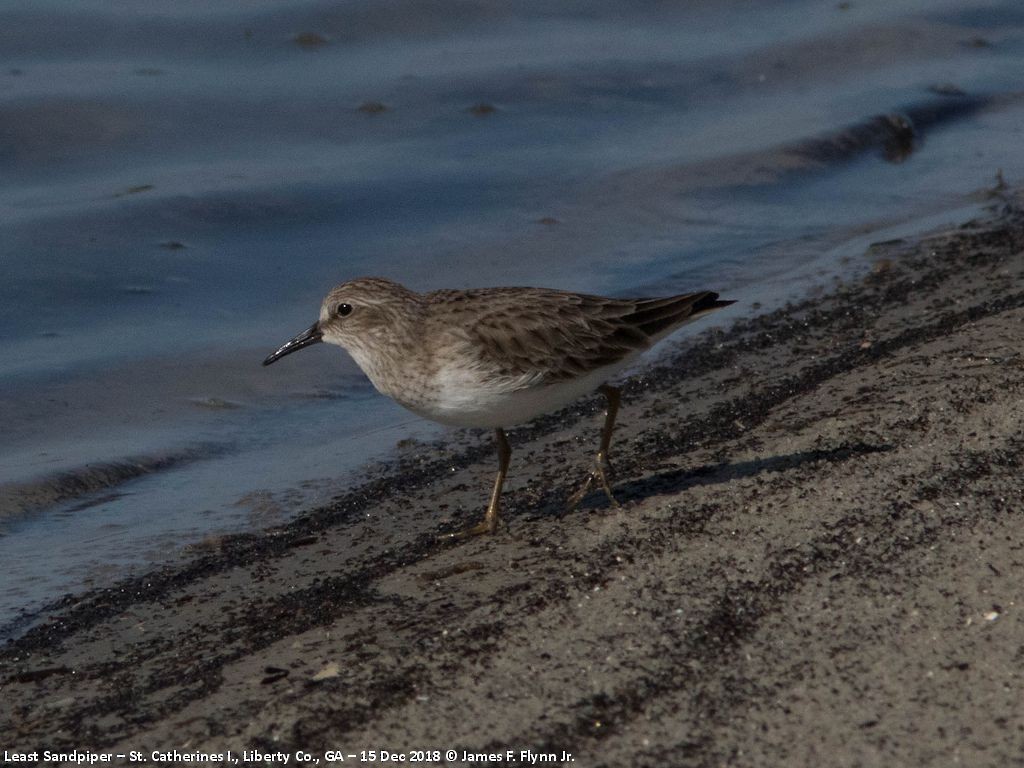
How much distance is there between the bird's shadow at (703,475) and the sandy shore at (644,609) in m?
0.02

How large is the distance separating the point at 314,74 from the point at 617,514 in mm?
9640

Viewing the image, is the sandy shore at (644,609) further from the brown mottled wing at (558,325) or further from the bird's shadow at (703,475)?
the brown mottled wing at (558,325)

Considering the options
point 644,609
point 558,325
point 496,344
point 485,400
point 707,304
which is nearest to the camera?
point 644,609

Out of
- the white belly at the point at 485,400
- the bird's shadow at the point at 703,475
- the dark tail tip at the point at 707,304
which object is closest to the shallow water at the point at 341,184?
the white belly at the point at 485,400

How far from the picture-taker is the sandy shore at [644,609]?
4617mm

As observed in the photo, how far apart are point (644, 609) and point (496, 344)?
167cm

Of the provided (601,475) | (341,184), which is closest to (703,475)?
(601,475)

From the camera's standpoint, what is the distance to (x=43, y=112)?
13477 millimetres

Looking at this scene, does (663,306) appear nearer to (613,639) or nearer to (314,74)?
(613,639)

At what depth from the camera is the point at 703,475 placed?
22.2 feet

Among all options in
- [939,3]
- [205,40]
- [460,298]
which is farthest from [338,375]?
[939,3]

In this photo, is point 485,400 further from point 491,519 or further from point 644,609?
point 644,609

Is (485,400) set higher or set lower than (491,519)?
higher

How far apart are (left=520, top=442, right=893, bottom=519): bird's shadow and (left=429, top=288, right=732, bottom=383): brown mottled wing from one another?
0.62 meters
